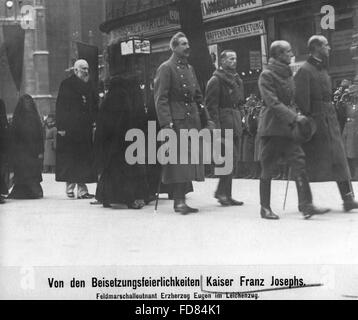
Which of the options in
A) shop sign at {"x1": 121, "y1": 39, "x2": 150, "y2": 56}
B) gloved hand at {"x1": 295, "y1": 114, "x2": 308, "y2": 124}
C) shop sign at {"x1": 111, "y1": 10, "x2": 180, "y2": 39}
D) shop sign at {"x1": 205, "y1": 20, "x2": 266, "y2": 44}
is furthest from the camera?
shop sign at {"x1": 205, "y1": 20, "x2": 266, "y2": 44}

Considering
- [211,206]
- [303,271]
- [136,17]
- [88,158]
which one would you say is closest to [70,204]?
[88,158]

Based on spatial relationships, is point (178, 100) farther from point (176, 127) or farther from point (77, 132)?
point (77, 132)

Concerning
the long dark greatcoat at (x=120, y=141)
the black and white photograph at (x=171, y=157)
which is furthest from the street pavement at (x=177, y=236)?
the long dark greatcoat at (x=120, y=141)

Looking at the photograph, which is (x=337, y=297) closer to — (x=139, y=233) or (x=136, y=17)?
(x=139, y=233)

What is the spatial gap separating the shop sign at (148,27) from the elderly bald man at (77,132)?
1.31 meters

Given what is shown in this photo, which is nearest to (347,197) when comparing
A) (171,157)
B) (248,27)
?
(171,157)

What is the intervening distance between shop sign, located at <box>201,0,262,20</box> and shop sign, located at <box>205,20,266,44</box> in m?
0.24

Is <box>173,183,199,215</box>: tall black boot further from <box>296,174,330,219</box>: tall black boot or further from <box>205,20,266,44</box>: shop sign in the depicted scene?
<box>205,20,266,44</box>: shop sign

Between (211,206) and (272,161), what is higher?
(272,161)

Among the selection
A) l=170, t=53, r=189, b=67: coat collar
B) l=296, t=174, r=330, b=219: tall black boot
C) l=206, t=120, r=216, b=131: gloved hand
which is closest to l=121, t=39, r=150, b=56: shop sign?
l=170, t=53, r=189, b=67: coat collar

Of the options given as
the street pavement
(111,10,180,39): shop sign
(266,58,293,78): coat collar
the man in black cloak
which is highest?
(111,10,180,39): shop sign

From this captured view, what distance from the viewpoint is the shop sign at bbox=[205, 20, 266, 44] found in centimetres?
1048

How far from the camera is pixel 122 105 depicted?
26.6ft
